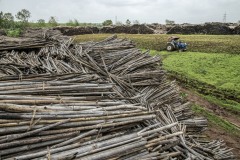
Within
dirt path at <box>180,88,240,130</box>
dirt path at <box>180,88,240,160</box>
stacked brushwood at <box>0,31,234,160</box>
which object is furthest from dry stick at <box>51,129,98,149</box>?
dirt path at <box>180,88,240,130</box>

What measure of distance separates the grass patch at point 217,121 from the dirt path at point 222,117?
9.0 inches

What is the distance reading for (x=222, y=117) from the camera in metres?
10.7

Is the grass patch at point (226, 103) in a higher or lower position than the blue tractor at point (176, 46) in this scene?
lower

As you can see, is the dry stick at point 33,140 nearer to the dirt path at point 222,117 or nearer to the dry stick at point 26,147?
the dry stick at point 26,147

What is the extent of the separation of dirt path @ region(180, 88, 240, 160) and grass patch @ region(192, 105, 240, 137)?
0.75ft

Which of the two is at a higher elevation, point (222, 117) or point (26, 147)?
point (26, 147)

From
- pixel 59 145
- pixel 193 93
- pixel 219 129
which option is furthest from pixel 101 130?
pixel 193 93

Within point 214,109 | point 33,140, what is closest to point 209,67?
point 214,109

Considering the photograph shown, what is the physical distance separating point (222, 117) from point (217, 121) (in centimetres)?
52

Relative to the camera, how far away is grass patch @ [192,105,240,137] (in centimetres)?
964

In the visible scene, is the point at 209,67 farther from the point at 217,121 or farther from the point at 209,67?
the point at 217,121

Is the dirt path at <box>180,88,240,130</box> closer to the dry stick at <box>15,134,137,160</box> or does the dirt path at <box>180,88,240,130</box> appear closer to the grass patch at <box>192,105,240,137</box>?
the grass patch at <box>192,105,240,137</box>

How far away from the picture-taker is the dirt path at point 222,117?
28.7 feet

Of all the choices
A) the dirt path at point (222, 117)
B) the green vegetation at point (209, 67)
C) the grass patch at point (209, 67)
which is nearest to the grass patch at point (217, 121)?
the dirt path at point (222, 117)
